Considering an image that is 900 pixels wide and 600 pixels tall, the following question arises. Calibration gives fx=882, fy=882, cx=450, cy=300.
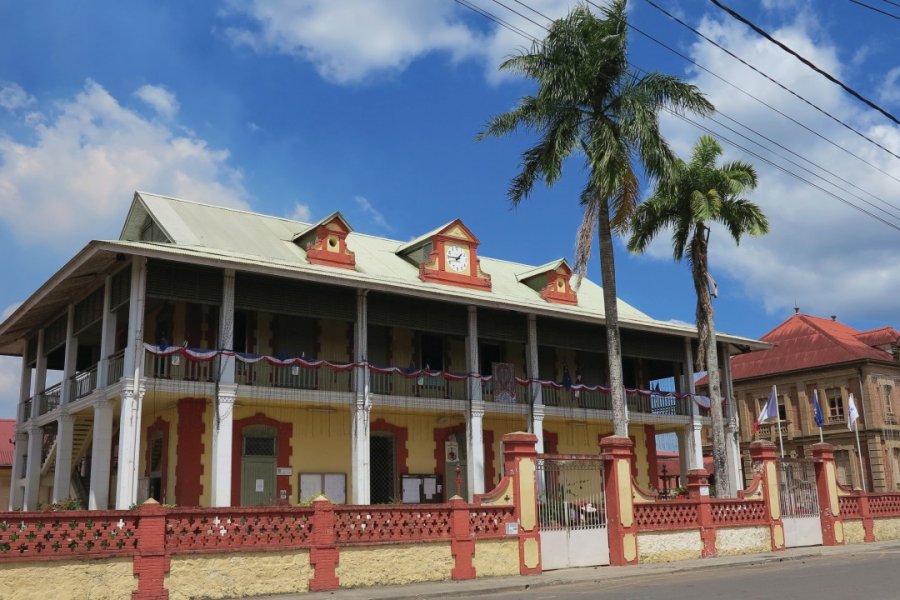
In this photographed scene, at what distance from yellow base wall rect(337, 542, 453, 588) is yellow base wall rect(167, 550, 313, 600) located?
748mm

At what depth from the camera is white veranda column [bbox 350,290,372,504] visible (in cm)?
2292

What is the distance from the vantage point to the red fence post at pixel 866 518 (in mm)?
25672

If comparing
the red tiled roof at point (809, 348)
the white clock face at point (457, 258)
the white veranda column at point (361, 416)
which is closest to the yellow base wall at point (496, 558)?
the white veranda column at point (361, 416)

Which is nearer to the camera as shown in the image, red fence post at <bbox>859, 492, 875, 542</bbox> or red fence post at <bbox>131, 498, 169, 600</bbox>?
red fence post at <bbox>131, 498, 169, 600</bbox>

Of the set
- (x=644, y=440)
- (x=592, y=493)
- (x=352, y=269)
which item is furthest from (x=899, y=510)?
(x=352, y=269)

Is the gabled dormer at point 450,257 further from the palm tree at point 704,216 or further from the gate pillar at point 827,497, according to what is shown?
the gate pillar at point 827,497

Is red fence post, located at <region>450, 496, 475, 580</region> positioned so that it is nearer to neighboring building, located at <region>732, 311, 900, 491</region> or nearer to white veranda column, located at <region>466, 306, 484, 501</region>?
white veranda column, located at <region>466, 306, 484, 501</region>

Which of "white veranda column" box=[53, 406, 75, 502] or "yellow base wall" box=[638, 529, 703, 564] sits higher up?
"white veranda column" box=[53, 406, 75, 502]

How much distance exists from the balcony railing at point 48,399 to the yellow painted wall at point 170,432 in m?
3.07

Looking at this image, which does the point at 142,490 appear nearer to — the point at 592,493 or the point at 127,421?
the point at 127,421

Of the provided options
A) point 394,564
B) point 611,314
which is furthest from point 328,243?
point 394,564

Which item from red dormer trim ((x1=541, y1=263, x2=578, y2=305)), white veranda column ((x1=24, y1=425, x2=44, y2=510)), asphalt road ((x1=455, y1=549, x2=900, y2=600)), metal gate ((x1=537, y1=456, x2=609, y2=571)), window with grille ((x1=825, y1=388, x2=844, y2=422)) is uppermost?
red dormer trim ((x1=541, y1=263, x2=578, y2=305))

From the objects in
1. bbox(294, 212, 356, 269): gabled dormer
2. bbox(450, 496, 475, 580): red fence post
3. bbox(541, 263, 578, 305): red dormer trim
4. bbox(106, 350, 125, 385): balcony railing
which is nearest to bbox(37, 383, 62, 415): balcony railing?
bbox(106, 350, 125, 385): balcony railing

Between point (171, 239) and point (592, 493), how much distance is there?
43.0 ft
